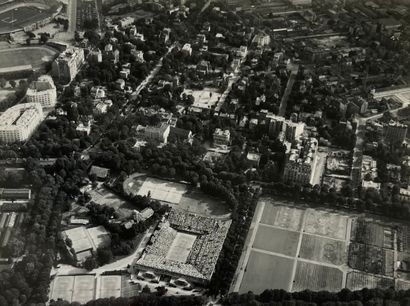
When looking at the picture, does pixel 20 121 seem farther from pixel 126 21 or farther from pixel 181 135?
pixel 126 21

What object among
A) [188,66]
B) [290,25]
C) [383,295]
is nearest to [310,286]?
[383,295]

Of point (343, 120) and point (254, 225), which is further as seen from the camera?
point (343, 120)

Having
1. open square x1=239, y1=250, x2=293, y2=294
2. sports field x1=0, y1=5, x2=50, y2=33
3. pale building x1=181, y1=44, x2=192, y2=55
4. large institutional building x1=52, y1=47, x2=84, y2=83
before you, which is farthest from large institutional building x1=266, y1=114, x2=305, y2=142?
sports field x1=0, y1=5, x2=50, y2=33

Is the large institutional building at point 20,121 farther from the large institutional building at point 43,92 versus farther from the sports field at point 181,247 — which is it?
the sports field at point 181,247

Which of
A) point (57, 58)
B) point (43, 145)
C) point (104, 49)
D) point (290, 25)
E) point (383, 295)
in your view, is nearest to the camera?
point (383, 295)

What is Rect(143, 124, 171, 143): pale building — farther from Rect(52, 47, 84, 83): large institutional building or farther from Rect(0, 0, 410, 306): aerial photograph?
Rect(52, 47, 84, 83): large institutional building

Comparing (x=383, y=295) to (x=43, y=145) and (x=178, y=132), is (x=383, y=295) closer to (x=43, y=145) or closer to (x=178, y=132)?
(x=178, y=132)

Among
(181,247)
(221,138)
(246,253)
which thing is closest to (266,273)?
(246,253)
